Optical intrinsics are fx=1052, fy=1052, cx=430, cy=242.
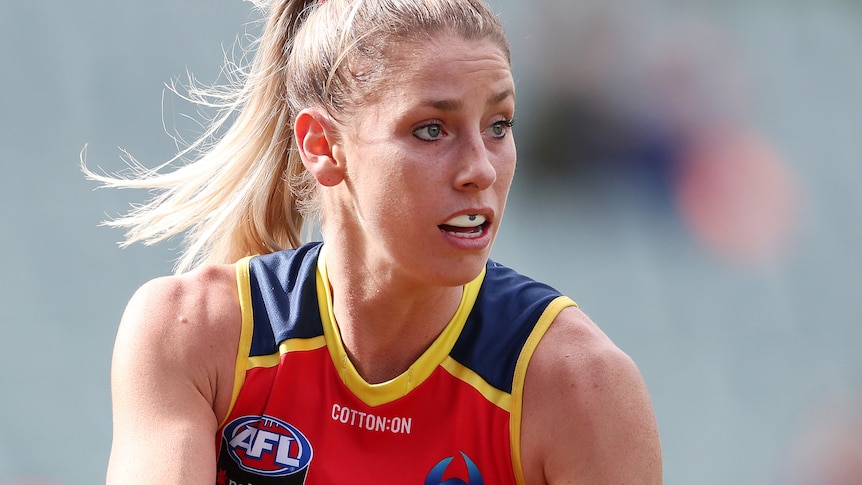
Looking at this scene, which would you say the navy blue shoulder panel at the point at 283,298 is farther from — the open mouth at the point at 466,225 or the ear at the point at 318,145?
the open mouth at the point at 466,225

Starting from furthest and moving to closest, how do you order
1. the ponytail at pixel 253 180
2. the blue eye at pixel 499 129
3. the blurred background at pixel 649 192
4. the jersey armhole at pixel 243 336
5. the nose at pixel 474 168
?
the blurred background at pixel 649 192
the ponytail at pixel 253 180
the jersey armhole at pixel 243 336
the blue eye at pixel 499 129
the nose at pixel 474 168

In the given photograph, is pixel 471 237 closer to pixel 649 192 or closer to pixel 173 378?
pixel 173 378

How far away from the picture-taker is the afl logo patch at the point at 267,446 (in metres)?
2.12

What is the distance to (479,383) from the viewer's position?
6.95ft

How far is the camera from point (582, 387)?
202cm

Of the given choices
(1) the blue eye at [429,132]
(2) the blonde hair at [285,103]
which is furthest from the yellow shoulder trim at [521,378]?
(2) the blonde hair at [285,103]

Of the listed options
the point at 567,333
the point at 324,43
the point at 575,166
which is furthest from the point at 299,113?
the point at 575,166

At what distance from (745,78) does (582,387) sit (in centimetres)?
274

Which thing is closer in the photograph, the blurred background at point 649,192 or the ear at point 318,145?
the ear at point 318,145

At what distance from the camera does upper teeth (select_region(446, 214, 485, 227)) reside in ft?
6.51

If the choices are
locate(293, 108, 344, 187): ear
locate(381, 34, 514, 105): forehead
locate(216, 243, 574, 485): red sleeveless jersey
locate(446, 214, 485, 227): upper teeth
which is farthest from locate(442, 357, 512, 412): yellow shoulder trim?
locate(381, 34, 514, 105): forehead

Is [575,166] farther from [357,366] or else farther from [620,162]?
[357,366]

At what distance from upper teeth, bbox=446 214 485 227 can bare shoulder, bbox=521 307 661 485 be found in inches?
11.6

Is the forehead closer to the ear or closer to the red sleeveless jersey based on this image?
the ear
